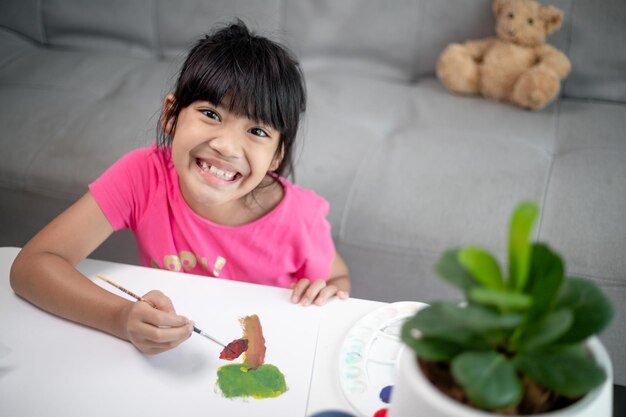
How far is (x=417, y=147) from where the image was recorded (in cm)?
149

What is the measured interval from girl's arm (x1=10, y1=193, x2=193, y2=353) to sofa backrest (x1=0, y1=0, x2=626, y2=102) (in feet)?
3.57

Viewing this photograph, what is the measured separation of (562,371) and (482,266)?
8 cm

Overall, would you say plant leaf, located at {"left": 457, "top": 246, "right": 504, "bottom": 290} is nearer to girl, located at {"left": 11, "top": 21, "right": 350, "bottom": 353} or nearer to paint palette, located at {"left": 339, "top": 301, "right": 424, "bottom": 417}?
paint palette, located at {"left": 339, "top": 301, "right": 424, "bottom": 417}

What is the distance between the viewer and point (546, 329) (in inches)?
15.4

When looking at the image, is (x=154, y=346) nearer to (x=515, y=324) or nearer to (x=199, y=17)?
(x=515, y=324)

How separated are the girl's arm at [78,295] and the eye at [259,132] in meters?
0.28

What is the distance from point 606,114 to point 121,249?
1.29m

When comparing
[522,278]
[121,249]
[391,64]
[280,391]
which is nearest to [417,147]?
[391,64]

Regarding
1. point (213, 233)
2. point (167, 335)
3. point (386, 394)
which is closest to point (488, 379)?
point (386, 394)

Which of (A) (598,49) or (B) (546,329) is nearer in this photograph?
(B) (546,329)

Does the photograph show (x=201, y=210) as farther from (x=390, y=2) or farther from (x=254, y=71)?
(x=390, y=2)

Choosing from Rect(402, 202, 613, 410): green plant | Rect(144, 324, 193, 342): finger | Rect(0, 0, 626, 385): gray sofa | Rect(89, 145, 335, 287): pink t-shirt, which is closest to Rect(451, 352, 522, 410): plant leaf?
Rect(402, 202, 613, 410): green plant

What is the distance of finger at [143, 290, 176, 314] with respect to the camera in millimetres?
708

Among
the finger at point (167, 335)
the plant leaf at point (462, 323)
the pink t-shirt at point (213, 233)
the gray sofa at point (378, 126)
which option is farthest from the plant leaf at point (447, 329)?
the gray sofa at point (378, 126)
